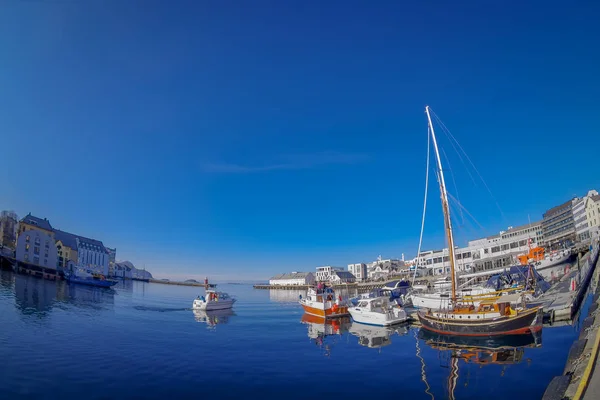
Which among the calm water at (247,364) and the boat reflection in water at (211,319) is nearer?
the calm water at (247,364)

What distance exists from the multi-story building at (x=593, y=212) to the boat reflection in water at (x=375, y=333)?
103 metres

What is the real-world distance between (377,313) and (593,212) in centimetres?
10946

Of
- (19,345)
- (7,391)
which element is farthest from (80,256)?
(7,391)

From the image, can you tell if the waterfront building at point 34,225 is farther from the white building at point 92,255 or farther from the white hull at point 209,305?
the white hull at point 209,305

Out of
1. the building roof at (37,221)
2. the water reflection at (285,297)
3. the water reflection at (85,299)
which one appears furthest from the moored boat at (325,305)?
the building roof at (37,221)

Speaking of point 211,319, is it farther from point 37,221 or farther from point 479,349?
point 37,221

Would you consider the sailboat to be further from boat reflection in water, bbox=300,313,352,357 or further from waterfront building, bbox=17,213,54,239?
waterfront building, bbox=17,213,54,239

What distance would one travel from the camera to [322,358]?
80.4 feet

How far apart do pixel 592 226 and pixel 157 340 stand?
131434 mm

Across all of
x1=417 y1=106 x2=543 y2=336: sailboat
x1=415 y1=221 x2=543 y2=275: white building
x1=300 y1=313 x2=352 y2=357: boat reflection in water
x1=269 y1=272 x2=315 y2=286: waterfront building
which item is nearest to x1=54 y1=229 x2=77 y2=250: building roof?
x1=269 y1=272 x2=315 y2=286: waterfront building

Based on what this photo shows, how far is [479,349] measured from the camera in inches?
982

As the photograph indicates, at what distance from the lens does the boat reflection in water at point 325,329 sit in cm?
2960

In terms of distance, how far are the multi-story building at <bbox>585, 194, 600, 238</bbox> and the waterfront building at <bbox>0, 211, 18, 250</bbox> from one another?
221 m

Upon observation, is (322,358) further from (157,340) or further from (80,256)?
(80,256)
